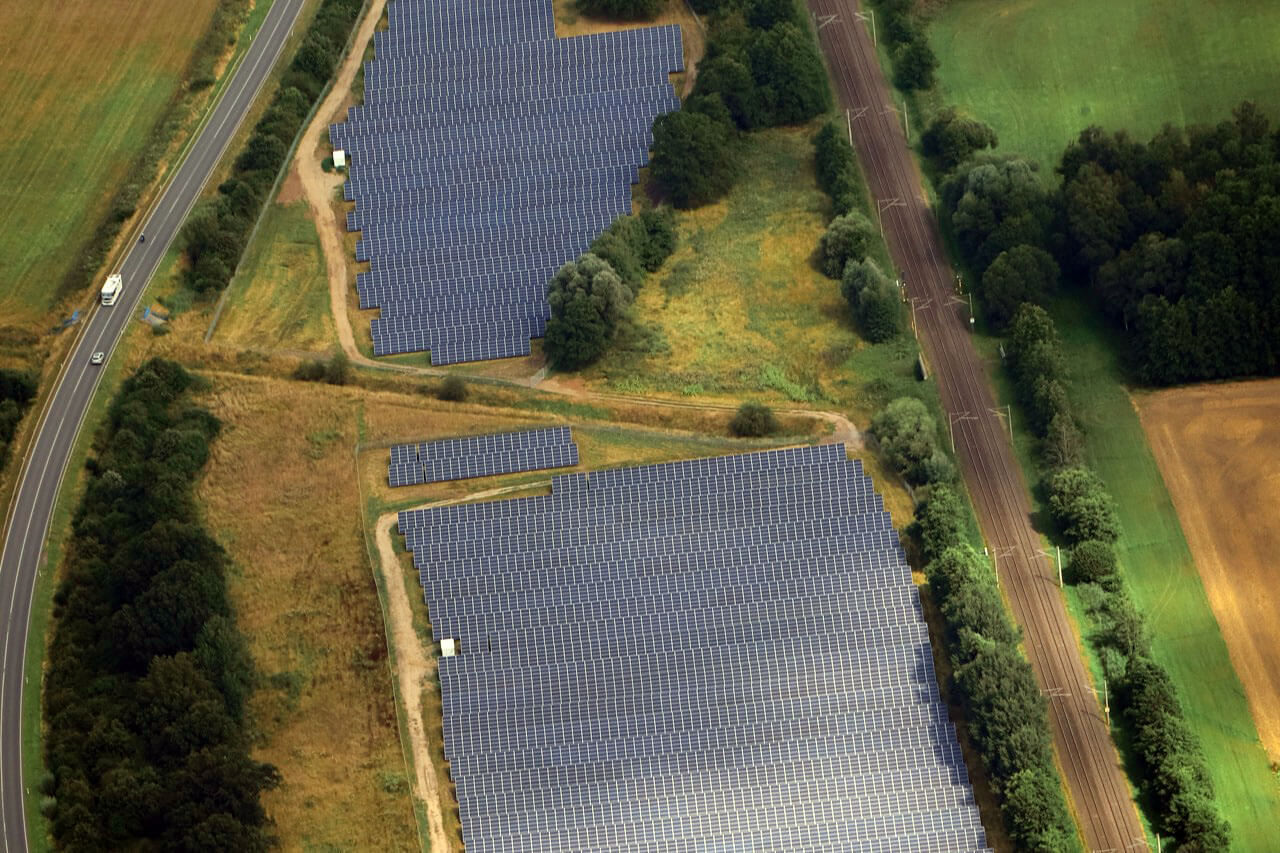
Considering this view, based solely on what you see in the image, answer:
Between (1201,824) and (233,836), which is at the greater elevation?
(233,836)

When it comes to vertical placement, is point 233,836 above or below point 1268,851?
above

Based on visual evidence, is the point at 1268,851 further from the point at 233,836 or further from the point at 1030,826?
the point at 233,836

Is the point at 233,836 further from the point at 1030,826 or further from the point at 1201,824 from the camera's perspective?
the point at 1201,824

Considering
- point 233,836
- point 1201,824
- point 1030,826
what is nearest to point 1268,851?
point 1201,824

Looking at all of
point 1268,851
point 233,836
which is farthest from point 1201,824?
point 233,836

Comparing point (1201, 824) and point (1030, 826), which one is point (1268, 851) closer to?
point (1201, 824)

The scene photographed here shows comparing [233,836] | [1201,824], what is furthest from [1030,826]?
[233,836]
